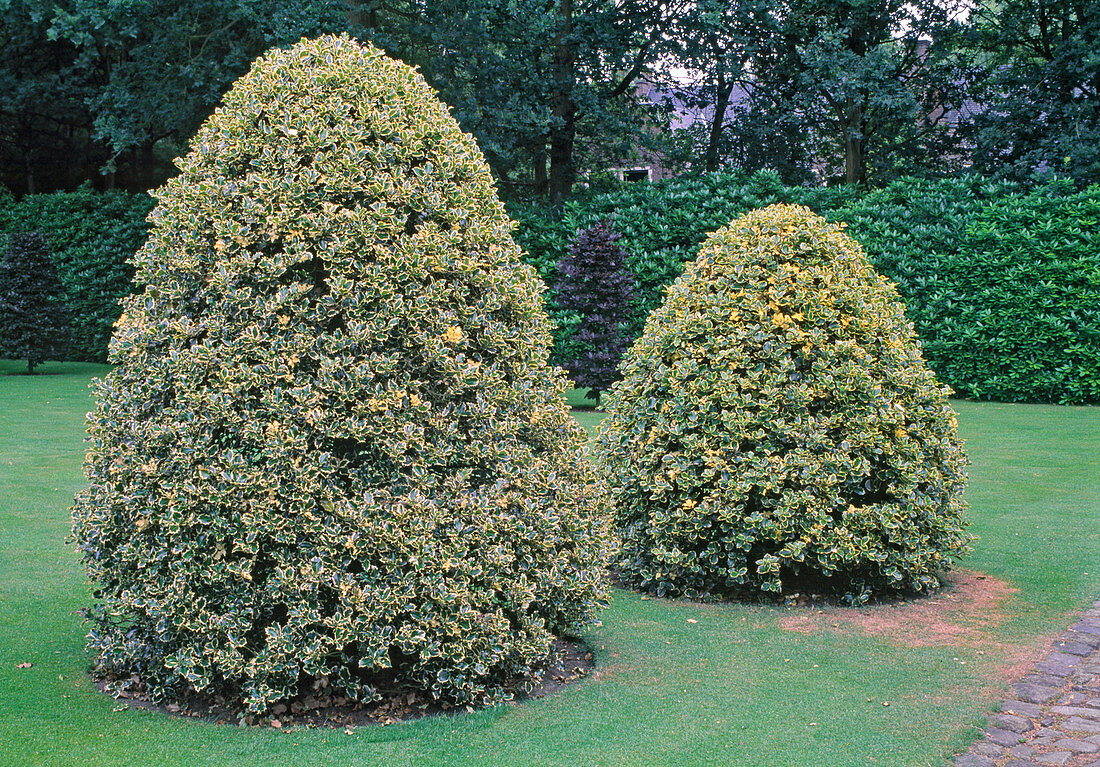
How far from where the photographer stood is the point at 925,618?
5465 millimetres

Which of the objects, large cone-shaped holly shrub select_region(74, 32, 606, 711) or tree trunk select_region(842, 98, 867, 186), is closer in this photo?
large cone-shaped holly shrub select_region(74, 32, 606, 711)

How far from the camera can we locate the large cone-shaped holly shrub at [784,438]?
549 centimetres

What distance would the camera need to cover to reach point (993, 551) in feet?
22.9

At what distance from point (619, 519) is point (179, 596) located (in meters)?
2.99

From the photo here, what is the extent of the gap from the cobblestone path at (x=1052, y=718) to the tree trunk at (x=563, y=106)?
60.8 feet

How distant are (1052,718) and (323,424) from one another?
3.38 metres

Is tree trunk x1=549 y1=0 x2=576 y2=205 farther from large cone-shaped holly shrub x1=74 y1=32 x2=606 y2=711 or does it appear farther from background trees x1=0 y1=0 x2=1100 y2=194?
large cone-shaped holly shrub x1=74 y1=32 x2=606 y2=711

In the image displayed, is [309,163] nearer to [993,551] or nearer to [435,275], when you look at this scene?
[435,275]

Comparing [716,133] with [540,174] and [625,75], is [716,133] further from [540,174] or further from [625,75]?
[540,174]

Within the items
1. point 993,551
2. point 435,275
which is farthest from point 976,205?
point 435,275

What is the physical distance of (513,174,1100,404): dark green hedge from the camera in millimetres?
15859

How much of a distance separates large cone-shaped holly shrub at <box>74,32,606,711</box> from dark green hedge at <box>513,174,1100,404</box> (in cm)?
1284

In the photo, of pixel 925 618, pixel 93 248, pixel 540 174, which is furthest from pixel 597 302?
pixel 93 248

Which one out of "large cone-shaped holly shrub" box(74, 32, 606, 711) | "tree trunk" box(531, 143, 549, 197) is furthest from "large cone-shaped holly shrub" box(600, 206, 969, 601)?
"tree trunk" box(531, 143, 549, 197)
